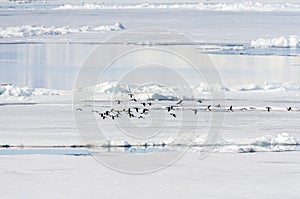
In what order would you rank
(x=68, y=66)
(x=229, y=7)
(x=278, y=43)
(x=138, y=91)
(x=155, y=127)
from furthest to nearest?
(x=229, y=7), (x=278, y=43), (x=68, y=66), (x=138, y=91), (x=155, y=127)

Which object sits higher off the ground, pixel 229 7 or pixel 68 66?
pixel 229 7

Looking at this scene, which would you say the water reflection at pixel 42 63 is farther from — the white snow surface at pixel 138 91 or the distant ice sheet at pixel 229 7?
the distant ice sheet at pixel 229 7

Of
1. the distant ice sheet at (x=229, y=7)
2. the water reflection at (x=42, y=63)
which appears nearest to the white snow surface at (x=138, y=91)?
the water reflection at (x=42, y=63)

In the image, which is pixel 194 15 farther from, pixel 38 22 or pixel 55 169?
pixel 55 169

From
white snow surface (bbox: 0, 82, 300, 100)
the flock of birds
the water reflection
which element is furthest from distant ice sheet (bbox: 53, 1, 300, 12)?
the flock of birds

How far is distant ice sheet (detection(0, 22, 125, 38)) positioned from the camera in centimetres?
2148

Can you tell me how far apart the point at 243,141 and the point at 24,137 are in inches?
90.7

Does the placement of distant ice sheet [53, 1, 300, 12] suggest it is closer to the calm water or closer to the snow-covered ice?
the snow-covered ice

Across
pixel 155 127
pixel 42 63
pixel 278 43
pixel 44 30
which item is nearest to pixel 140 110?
pixel 155 127

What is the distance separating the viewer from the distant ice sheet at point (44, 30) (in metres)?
21.5

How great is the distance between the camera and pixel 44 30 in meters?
22.1

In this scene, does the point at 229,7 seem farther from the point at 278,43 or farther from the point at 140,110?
the point at 140,110

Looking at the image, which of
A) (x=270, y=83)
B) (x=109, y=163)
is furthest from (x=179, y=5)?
(x=109, y=163)

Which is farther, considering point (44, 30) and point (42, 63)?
point (44, 30)
